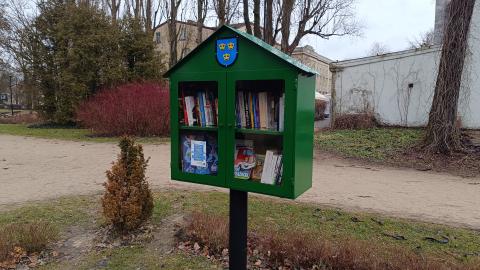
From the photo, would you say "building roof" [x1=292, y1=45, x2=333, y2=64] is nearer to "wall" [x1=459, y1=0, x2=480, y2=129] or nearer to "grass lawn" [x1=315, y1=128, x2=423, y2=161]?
"wall" [x1=459, y1=0, x2=480, y2=129]

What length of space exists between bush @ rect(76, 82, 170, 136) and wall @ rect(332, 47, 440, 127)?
794cm

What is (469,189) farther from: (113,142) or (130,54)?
(130,54)

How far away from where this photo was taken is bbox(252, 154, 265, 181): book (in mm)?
2479

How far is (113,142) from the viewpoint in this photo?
12570 millimetres

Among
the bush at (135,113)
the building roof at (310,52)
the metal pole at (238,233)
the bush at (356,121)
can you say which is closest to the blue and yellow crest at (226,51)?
the metal pole at (238,233)

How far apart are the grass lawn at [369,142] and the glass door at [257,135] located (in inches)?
297

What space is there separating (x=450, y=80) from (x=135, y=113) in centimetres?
1074

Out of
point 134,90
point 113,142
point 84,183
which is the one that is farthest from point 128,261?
point 134,90

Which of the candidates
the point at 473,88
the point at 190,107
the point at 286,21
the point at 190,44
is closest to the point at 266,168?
the point at 190,107

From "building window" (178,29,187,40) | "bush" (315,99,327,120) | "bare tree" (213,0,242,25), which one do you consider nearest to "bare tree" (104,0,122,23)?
"building window" (178,29,187,40)

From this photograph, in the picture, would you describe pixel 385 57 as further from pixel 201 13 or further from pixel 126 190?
pixel 201 13

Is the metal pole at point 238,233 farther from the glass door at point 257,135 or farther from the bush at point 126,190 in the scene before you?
the bush at point 126,190

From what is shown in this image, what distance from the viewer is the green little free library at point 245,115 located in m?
2.31

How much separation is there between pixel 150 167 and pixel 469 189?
21.8 feet
